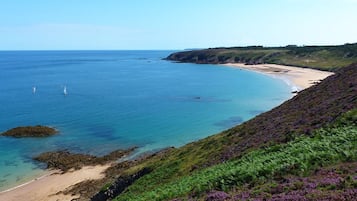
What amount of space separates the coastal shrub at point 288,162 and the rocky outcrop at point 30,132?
55.2 m

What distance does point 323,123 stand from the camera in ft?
92.8

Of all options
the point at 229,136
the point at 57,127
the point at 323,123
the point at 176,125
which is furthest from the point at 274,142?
the point at 57,127

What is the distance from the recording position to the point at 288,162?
20.9m

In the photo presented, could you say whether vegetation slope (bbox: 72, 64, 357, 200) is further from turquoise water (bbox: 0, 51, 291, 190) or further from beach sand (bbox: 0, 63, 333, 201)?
turquoise water (bbox: 0, 51, 291, 190)

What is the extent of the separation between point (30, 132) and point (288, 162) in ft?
212

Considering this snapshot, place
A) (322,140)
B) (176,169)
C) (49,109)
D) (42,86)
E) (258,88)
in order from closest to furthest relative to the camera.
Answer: (322,140), (176,169), (49,109), (258,88), (42,86)

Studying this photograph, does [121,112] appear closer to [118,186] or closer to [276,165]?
[118,186]

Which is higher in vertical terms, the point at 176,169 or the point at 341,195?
the point at 341,195

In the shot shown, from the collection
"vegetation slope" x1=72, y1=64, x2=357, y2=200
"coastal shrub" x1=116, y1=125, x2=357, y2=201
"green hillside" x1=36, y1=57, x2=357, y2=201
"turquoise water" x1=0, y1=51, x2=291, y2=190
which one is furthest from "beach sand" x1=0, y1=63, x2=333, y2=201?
"coastal shrub" x1=116, y1=125, x2=357, y2=201

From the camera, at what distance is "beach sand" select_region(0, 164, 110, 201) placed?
45.2 m

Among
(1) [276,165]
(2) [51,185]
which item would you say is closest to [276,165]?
(1) [276,165]

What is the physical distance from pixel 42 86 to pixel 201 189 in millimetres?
144718

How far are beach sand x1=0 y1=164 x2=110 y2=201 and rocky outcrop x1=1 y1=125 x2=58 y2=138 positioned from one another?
73.3ft

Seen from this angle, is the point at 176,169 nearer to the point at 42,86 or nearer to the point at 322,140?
the point at 322,140
